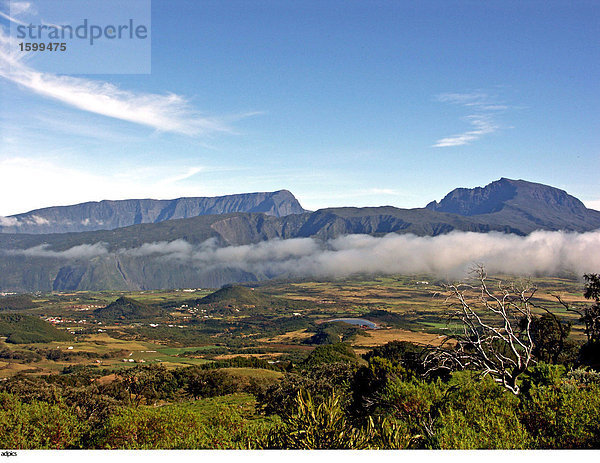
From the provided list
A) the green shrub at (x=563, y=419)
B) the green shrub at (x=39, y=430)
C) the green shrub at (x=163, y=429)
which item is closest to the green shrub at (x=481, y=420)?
the green shrub at (x=563, y=419)

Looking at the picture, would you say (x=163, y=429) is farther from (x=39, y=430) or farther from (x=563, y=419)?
(x=563, y=419)

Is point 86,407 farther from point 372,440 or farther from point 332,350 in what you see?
point 332,350

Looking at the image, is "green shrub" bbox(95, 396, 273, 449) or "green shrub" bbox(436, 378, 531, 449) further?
"green shrub" bbox(95, 396, 273, 449)

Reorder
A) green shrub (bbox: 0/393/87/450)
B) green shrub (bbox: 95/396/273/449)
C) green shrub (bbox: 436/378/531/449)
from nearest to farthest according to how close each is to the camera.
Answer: green shrub (bbox: 436/378/531/449), green shrub (bbox: 95/396/273/449), green shrub (bbox: 0/393/87/450)

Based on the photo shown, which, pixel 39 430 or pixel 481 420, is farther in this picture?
pixel 39 430

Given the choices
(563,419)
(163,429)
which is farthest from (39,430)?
(563,419)

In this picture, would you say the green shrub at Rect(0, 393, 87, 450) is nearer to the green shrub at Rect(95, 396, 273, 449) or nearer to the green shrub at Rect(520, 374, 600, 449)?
the green shrub at Rect(95, 396, 273, 449)

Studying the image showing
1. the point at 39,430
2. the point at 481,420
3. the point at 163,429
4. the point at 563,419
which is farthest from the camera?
the point at 39,430

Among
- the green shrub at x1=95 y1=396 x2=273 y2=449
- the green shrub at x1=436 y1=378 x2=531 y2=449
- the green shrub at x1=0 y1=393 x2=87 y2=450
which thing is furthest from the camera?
the green shrub at x1=0 y1=393 x2=87 y2=450

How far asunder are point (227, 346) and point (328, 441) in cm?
15828

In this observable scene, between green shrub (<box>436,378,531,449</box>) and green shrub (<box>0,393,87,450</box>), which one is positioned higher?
green shrub (<box>436,378,531,449</box>)

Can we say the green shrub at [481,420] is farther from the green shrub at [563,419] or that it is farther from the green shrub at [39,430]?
the green shrub at [39,430]

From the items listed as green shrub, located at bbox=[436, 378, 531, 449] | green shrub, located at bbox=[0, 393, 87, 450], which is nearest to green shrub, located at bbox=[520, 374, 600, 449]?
green shrub, located at bbox=[436, 378, 531, 449]
